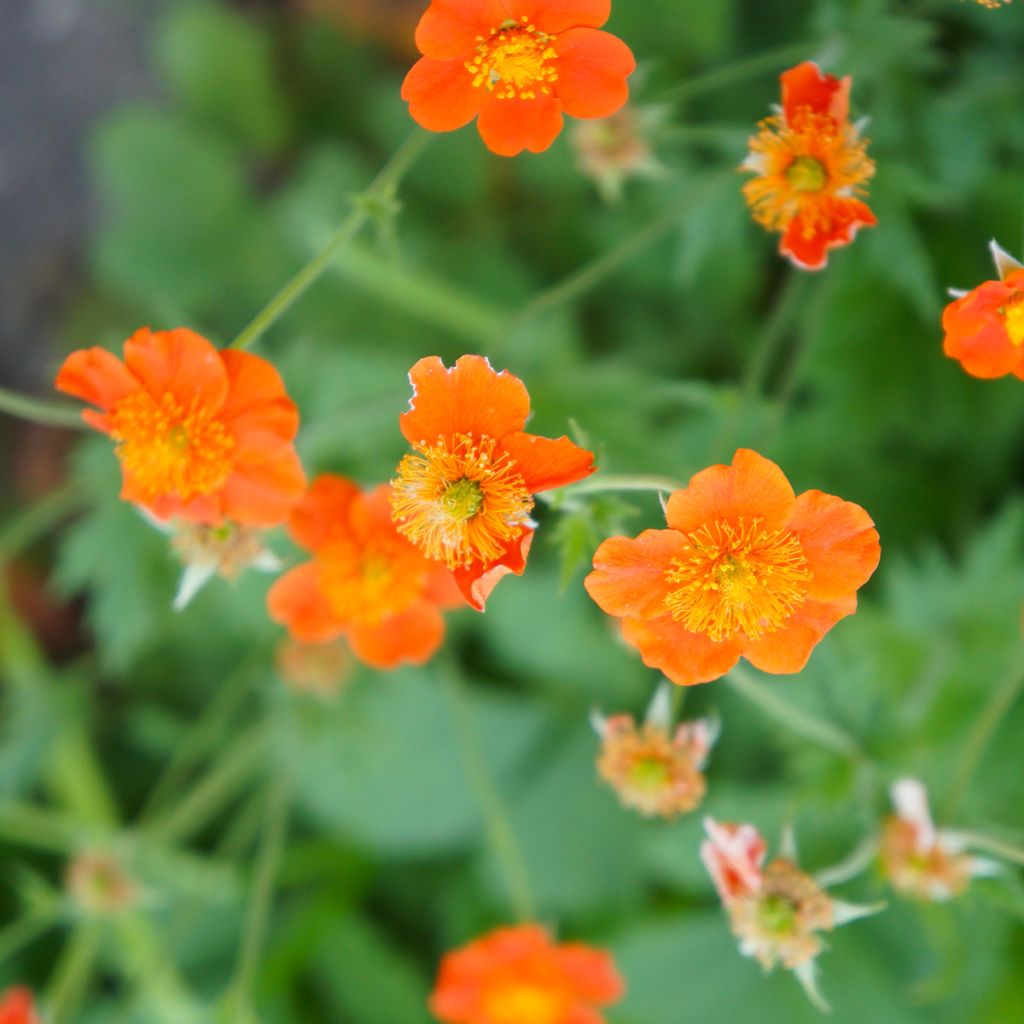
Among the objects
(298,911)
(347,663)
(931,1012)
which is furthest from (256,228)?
(931,1012)

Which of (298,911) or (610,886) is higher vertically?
(610,886)

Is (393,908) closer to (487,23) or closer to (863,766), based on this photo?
(863,766)

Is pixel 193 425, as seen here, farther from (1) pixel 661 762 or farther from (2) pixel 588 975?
(2) pixel 588 975

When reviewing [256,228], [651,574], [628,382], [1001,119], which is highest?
[256,228]

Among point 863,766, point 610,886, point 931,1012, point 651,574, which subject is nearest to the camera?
point 651,574

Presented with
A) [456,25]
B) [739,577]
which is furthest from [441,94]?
[739,577]

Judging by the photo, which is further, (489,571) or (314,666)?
(314,666)
